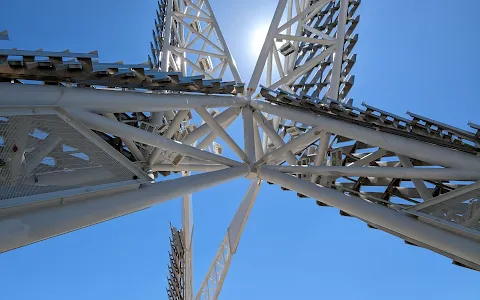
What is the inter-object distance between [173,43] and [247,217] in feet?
23.1

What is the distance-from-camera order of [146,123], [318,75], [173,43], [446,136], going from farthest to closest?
1. [173,43]
2. [318,75]
3. [146,123]
4. [446,136]

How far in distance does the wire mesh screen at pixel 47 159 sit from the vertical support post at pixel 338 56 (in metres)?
8.09

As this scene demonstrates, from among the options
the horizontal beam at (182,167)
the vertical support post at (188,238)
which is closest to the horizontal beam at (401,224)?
the horizontal beam at (182,167)

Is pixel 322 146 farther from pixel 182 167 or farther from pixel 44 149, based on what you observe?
pixel 44 149

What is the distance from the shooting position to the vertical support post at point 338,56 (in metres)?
14.3

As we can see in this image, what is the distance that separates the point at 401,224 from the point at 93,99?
5.37 m

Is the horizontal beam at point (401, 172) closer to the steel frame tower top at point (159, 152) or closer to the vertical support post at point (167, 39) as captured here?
the steel frame tower top at point (159, 152)

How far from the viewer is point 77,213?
5.98 meters

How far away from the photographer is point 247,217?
16250 millimetres

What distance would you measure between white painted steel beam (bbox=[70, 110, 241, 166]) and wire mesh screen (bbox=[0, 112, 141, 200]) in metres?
0.28

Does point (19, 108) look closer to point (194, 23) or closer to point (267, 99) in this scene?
point (267, 99)

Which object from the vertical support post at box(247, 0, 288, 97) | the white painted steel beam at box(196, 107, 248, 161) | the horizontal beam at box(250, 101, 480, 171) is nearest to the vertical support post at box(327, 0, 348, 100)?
the vertical support post at box(247, 0, 288, 97)

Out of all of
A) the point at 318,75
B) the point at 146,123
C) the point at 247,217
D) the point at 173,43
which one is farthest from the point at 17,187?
the point at 173,43

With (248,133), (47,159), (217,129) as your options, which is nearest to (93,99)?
(47,159)
